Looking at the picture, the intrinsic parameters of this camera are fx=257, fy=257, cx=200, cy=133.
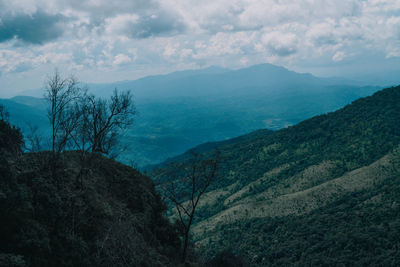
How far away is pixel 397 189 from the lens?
41781 mm

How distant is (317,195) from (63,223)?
4985cm

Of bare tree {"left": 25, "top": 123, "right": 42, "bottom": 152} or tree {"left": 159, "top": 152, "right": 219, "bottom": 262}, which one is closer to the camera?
bare tree {"left": 25, "top": 123, "right": 42, "bottom": 152}

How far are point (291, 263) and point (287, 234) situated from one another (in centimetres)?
887

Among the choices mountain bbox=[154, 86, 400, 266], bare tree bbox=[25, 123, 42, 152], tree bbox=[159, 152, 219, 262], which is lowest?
mountain bbox=[154, 86, 400, 266]

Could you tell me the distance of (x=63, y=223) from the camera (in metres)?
10.7

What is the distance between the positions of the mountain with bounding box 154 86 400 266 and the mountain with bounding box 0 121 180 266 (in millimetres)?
14825

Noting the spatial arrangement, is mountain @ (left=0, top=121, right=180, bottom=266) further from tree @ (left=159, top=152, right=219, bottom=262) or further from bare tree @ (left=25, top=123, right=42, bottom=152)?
tree @ (left=159, top=152, right=219, bottom=262)

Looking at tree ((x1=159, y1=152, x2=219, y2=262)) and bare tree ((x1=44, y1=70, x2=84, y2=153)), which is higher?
bare tree ((x1=44, y1=70, x2=84, y2=153))

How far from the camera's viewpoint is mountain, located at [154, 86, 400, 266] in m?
33.2

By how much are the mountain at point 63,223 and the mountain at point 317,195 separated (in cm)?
1482

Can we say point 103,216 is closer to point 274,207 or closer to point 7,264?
point 7,264

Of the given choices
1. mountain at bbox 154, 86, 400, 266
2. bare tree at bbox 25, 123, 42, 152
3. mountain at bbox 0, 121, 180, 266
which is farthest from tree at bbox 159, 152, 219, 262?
mountain at bbox 154, 86, 400, 266

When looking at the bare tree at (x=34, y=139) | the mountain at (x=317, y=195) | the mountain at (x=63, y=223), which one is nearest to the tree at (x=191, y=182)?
the mountain at (x=63, y=223)

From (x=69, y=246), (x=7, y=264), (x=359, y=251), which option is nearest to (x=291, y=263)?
(x=359, y=251)
